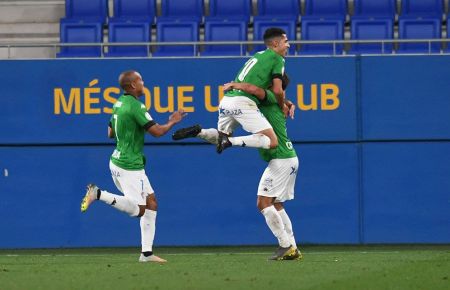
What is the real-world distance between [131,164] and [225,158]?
188 inches

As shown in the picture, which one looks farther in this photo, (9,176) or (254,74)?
(9,176)

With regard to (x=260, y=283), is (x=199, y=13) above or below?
above

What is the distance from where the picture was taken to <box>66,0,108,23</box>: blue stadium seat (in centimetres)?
1886

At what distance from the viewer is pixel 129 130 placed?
38.5 feet

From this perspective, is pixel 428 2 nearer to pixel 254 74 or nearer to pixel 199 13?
pixel 199 13

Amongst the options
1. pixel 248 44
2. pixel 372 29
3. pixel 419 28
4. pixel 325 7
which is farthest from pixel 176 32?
pixel 419 28

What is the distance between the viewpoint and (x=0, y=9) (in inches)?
746

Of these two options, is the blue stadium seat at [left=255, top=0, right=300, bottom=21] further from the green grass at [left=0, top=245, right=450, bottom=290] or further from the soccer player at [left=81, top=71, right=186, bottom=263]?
the soccer player at [left=81, top=71, right=186, bottom=263]

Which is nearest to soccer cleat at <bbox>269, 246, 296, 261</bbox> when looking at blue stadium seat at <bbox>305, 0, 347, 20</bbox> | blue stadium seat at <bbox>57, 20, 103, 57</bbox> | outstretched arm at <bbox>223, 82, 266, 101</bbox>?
outstretched arm at <bbox>223, 82, 266, 101</bbox>

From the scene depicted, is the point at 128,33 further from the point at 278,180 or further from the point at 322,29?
the point at 278,180

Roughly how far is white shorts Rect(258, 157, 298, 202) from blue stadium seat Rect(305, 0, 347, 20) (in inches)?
261

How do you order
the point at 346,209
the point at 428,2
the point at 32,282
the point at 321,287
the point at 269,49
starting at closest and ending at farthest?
the point at 321,287 < the point at 32,282 < the point at 269,49 < the point at 346,209 < the point at 428,2

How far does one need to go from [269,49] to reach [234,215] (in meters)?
5.06

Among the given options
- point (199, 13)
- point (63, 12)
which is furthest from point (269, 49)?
point (63, 12)
